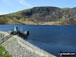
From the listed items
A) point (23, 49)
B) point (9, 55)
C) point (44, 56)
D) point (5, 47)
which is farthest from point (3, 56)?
point (44, 56)

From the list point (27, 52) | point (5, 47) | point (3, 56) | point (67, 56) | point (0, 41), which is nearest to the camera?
point (27, 52)

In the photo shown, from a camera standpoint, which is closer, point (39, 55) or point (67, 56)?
point (39, 55)

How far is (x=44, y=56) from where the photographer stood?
22.1m

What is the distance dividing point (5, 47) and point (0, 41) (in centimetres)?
807

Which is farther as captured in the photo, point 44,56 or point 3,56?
point 3,56

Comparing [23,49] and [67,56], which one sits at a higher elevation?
[23,49]

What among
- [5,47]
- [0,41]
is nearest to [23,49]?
[5,47]

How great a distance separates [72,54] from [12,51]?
1005 inches

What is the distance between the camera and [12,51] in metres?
31.4

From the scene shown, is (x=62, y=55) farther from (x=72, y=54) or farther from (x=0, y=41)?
(x=0, y=41)

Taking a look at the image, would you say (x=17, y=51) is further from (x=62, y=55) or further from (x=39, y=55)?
(x=62, y=55)

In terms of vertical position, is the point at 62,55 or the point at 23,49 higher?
the point at 23,49

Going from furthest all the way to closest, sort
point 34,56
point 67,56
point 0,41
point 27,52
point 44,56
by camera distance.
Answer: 1. point 67,56
2. point 0,41
3. point 27,52
4. point 34,56
5. point 44,56

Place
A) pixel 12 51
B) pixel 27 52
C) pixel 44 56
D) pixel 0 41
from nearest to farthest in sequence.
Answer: pixel 44 56 → pixel 27 52 → pixel 12 51 → pixel 0 41
